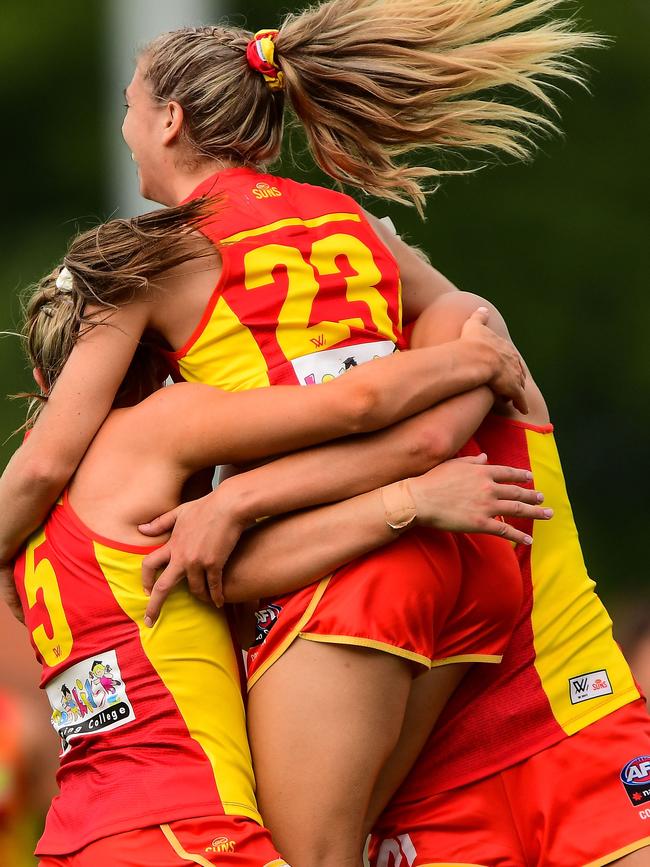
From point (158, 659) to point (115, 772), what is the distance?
9.7 inches

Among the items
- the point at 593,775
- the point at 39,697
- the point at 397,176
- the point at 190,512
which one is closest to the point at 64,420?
the point at 190,512

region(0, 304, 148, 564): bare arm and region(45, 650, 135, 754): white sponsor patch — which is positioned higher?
region(0, 304, 148, 564): bare arm

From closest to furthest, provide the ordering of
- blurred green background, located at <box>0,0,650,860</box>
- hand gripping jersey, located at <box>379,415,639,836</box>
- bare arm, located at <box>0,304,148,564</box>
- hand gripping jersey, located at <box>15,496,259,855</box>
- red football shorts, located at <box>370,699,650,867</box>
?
hand gripping jersey, located at <box>15,496,259,855</box> → bare arm, located at <box>0,304,148,564</box> → red football shorts, located at <box>370,699,650,867</box> → hand gripping jersey, located at <box>379,415,639,836</box> → blurred green background, located at <box>0,0,650,860</box>

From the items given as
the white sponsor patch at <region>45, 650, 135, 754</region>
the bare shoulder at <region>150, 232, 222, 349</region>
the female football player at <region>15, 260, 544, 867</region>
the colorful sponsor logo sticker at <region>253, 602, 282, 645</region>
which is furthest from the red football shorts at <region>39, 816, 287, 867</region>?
the bare shoulder at <region>150, 232, 222, 349</region>

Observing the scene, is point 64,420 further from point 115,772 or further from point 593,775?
point 593,775

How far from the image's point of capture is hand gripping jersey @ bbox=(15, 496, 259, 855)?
10.1ft

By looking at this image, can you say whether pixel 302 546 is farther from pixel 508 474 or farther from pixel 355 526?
pixel 508 474

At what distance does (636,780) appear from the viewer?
3.44 meters

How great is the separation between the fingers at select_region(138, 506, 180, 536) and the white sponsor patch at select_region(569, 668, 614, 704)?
1035 mm

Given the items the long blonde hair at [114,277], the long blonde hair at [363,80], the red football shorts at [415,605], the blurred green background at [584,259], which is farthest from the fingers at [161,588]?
the blurred green background at [584,259]

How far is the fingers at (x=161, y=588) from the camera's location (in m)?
3.18

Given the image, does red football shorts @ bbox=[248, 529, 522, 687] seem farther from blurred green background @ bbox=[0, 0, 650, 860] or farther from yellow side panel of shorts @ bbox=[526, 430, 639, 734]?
blurred green background @ bbox=[0, 0, 650, 860]

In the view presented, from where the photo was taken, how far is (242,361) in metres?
3.38

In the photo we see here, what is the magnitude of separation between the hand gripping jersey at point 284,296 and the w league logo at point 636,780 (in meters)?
1.11
